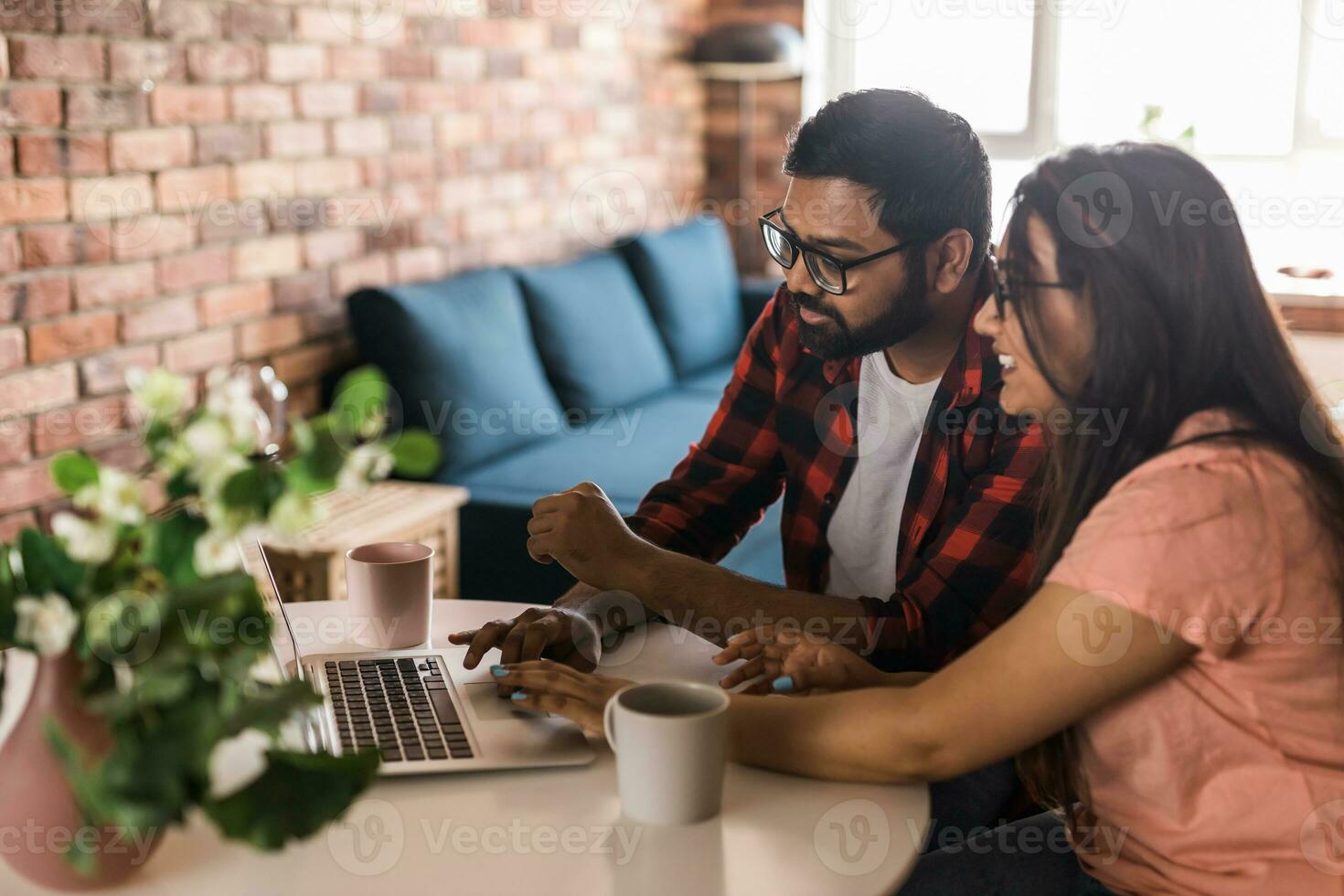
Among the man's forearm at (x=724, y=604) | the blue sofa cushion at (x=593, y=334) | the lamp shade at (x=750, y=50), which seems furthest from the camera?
the lamp shade at (x=750, y=50)

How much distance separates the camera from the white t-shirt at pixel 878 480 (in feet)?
5.35

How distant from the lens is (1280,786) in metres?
1.01

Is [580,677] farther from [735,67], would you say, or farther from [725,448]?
[735,67]

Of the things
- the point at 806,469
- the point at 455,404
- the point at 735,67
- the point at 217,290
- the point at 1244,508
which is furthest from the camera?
the point at 735,67

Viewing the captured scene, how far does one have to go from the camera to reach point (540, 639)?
4.09 feet

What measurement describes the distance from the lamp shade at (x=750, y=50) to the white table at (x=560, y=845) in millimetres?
3534

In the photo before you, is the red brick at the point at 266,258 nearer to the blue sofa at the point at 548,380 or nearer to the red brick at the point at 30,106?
the blue sofa at the point at 548,380

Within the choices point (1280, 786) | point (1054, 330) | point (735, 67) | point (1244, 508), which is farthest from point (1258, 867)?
point (735, 67)

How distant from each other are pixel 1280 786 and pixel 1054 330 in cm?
39

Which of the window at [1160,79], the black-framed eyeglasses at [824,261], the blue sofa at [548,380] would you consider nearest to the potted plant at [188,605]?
the black-framed eyeglasses at [824,261]

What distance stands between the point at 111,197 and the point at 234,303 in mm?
356

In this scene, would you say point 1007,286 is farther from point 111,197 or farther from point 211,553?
point 111,197

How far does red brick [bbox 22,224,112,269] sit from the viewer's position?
213 centimetres

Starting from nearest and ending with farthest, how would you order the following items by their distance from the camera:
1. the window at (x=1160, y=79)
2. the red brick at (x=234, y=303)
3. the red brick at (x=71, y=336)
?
the red brick at (x=71, y=336) < the red brick at (x=234, y=303) < the window at (x=1160, y=79)
